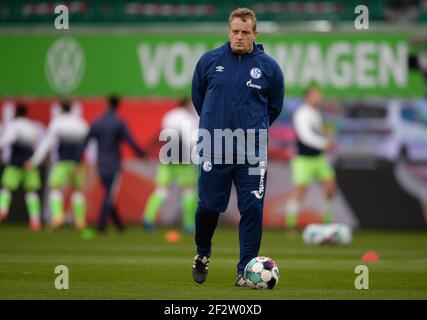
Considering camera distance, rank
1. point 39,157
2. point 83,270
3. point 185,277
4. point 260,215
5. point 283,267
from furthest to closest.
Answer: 1. point 39,157
2. point 283,267
3. point 83,270
4. point 185,277
5. point 260,215

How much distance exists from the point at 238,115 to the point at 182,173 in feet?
43.0

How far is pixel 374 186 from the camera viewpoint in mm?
25453

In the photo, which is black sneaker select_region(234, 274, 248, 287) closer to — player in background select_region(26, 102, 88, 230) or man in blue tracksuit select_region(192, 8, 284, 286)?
man in blue tracksuit select_region(192, 8, 284, 286)

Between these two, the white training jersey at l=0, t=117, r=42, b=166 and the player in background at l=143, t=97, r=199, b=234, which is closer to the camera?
the player in background at l=143, t=97, r=199, b=234

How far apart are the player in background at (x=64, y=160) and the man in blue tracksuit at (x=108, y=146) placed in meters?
0.89

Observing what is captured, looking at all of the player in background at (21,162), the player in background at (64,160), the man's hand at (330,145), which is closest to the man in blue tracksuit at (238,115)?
the man's hand at (330,145)

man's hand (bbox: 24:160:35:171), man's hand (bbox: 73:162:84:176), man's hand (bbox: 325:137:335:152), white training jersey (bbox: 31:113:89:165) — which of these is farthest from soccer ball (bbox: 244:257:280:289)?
man's hand (bbox: 24:160:35:171)

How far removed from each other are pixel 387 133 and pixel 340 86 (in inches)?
70.9

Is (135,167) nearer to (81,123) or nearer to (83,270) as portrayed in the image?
(81,123)

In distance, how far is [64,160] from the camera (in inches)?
990

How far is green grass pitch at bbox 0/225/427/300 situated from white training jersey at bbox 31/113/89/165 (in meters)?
2.07

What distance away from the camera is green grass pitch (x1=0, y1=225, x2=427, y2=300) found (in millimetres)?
11219

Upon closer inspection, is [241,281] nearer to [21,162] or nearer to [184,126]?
[184,126]

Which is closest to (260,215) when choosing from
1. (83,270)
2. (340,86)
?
(83,270)
